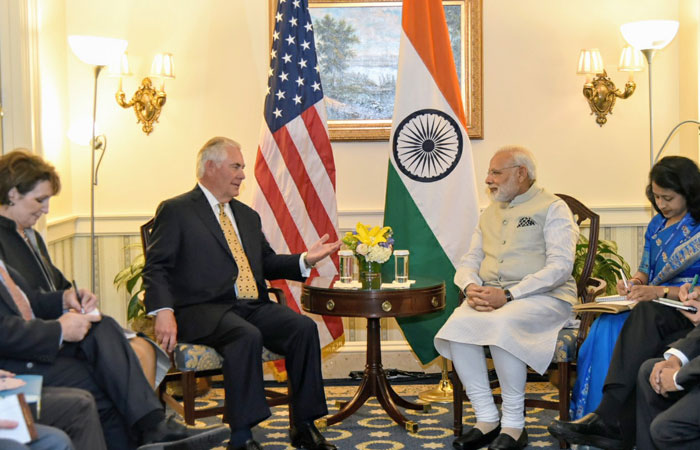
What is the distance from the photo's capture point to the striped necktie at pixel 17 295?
3055 mm

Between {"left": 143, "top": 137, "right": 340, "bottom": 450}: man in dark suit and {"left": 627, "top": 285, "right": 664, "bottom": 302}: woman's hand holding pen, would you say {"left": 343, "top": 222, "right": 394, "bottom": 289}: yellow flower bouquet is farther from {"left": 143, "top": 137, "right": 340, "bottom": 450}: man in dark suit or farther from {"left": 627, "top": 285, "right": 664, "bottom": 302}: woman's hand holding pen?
{"left": 627, "top": 285, "right": 664, "bottom": 302}: woman's hand holding pen

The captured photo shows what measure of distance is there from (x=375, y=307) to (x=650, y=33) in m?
2.38

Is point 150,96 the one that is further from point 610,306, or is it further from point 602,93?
point 610,306

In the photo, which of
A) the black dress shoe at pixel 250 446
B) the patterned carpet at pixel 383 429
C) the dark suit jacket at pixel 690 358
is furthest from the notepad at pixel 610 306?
the black dress shoe at pixel 250 446

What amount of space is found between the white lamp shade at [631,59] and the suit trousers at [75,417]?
384 centimetres

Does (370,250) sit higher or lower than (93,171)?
lower

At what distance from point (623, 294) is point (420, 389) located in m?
1.61

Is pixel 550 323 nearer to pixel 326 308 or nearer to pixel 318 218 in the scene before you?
pixel 326 308

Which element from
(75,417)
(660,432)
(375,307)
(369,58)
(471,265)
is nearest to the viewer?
(75,417)

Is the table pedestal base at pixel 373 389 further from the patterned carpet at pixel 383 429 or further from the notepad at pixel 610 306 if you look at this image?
the notepad at pixel 610 306

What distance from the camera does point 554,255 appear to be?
13.4 ft

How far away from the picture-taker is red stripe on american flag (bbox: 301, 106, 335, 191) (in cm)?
491

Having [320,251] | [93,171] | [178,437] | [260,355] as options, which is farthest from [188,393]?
[93,171]

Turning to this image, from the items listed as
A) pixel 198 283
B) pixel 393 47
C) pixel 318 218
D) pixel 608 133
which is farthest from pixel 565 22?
pixel 198 283
